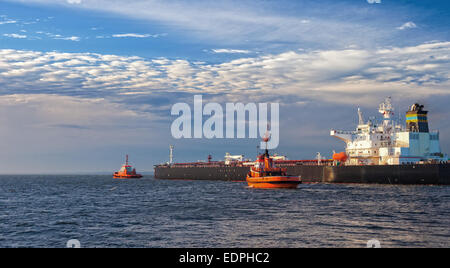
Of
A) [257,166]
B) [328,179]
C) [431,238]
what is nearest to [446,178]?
[328,179]

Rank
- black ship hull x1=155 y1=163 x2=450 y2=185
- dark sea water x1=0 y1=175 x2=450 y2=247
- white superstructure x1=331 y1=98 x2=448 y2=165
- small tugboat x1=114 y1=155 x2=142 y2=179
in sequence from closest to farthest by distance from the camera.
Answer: dark sea water x1=0 y1=175 x2=450 y2=247
black ship hull x1=155 y1=163 x2=450 y2=185
white superstructure x1=331 y1=98 x2=448 y2=165
small tugboat x1=114 y1=155 x2=142 y2=179

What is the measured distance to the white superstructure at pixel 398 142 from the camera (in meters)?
76.8

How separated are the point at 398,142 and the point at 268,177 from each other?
104 ft

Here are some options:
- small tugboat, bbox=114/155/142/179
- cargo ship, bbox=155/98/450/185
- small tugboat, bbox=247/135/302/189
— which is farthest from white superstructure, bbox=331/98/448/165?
small tugboat, bbox=114/155/142/179

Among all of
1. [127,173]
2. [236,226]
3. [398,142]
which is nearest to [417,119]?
[398,142]

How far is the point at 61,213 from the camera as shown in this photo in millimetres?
35469

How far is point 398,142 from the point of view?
7825 cm

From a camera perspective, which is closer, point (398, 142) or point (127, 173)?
point (398, 142)

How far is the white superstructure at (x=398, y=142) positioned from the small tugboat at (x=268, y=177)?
2343cm

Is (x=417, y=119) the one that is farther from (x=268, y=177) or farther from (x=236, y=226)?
(x=236, y=226)

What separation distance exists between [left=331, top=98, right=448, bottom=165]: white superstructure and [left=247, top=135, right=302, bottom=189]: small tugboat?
2343cm

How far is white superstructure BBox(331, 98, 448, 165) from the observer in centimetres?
7681

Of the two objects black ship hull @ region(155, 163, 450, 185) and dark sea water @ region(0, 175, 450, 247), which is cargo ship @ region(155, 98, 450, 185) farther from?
dark sea water @ region(0, 175, 450, 247)
